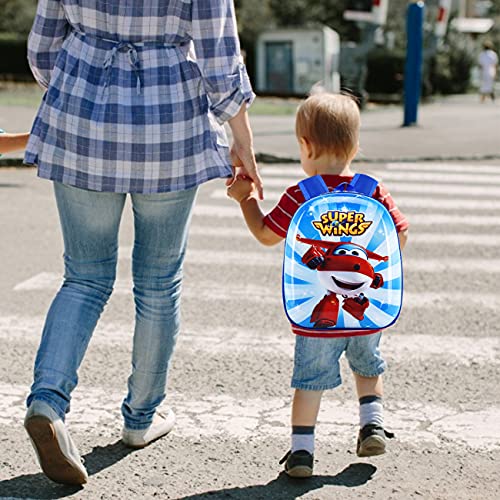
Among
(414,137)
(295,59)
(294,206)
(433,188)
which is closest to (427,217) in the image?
(433,188)

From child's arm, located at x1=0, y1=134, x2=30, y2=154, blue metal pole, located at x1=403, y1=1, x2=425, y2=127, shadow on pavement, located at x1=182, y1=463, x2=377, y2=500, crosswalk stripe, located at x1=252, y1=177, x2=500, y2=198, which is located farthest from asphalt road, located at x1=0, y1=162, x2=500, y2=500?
blue metal pole, located at x1=403, y1=1, x2=425, y2=127

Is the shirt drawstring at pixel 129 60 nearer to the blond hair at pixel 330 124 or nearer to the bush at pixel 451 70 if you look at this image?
the blond hair at pixel 330 124

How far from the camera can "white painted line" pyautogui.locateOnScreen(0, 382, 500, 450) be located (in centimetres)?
388

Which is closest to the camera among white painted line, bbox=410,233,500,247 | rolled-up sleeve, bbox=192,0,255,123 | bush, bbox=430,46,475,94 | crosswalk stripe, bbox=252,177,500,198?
rolled-up sleeve, bbox=192,0,255,123

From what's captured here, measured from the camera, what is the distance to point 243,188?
3.51m

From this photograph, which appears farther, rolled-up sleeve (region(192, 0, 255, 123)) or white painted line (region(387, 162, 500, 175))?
white painted line (region(387, 162, 500, 175))

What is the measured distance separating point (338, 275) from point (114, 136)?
0.83 meters

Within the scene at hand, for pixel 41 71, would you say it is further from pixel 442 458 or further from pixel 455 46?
pixel 455 46

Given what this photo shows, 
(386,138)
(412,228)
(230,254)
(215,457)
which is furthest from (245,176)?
(386,138)

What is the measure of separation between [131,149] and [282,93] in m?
27.3

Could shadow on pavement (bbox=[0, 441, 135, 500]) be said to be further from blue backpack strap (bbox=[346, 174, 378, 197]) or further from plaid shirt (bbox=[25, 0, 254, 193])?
blue backpack strap (bbox=[346, 174, 378, 197])

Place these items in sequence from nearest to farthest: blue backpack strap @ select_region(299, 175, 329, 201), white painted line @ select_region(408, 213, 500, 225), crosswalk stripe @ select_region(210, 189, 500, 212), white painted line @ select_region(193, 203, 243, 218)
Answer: blue backpack strap @ select_region(299, 175, 329, 201) → white painted line @ select_region(408, 213, 500, 225) → white painted line @ select_region(193, 203, 243, 218) → crosswalk stripe @ select_region(210, 189, 500, 212)

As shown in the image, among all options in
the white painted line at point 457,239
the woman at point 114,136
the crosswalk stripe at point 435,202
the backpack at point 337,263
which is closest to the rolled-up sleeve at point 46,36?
the woman at point 114,136

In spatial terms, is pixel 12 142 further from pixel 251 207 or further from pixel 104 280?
pixel 251 207
